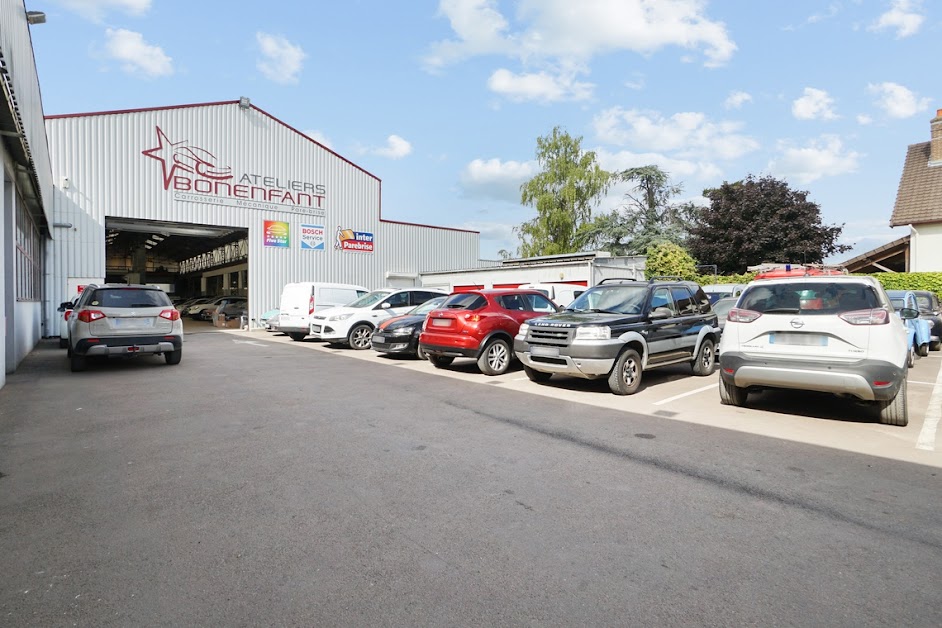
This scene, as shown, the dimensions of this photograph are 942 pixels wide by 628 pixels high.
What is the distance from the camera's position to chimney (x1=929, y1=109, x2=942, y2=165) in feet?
86.2

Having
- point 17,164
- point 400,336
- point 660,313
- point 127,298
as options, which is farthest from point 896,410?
point 17,164

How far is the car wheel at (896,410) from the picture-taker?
238 inches

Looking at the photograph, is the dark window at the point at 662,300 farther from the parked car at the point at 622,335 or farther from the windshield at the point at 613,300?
the windshield at the point at 613,300

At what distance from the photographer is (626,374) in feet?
27.0

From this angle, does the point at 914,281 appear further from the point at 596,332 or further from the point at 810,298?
the point at 596,332

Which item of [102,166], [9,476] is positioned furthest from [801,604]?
[102,166]

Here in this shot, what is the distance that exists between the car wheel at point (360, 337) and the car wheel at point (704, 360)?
8.53 m

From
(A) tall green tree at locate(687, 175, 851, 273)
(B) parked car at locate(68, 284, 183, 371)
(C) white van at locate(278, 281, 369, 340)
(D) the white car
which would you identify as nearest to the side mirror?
(D) the white car

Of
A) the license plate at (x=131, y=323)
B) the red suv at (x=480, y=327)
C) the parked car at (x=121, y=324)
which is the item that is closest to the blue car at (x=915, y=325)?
the red suv at (x=480, y=327)

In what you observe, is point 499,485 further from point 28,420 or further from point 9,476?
point 28,420

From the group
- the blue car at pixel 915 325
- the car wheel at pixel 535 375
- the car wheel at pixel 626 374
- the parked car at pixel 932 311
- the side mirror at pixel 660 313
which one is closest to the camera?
the car wheel at pixel 626 374

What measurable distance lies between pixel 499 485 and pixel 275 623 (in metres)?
2.09

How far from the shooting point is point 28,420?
21.0 ft

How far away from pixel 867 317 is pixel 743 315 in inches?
49.2
